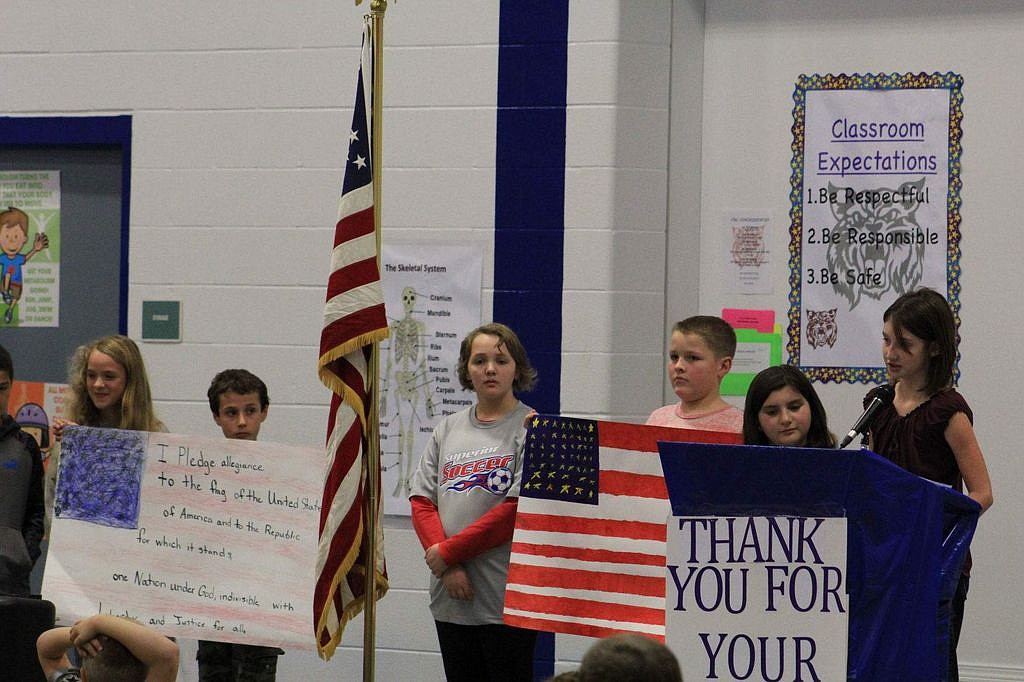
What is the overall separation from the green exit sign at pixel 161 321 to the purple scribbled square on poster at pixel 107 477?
50.4 inches

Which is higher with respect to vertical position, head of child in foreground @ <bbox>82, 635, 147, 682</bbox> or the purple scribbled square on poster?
the purple scribbled square on poster

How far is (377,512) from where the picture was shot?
13.6ft

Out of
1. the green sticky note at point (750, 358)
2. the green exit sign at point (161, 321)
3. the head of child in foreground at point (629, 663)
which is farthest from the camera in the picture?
the green exit sign at point (161, 321)

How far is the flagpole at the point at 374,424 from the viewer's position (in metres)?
4.04

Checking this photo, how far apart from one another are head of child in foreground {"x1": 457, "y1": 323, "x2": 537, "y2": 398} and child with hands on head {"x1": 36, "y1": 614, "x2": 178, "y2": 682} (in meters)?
1.50

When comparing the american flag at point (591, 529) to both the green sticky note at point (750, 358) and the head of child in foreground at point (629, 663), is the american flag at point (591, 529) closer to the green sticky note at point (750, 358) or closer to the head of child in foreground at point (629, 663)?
the green sticky note at point (750, 358)

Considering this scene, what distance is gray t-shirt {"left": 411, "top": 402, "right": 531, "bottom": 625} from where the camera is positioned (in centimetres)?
427

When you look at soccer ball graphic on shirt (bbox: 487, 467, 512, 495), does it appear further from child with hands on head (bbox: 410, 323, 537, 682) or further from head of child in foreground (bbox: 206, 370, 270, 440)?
head of child in foreground (bbox: 206, 370, 270, 440)

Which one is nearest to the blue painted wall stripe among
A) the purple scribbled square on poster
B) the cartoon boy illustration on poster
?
the purple scribbled square on poster

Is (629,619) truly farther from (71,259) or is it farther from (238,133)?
(71,259)

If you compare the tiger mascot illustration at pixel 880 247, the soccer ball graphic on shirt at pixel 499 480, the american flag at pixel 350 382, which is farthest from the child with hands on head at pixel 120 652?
the tiger mascot illustration at pixel 880 247

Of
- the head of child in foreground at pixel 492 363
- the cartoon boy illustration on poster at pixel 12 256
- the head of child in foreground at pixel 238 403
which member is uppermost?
the cartoon boy illustration on poster at pixel 12 256

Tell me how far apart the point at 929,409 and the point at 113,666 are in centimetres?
233

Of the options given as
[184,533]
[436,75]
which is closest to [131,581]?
[184,533]
